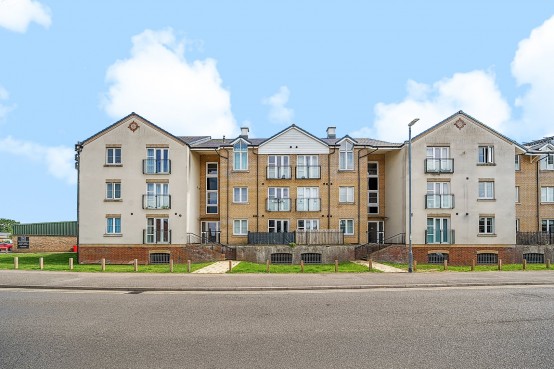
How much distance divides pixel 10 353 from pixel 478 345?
28.3ft

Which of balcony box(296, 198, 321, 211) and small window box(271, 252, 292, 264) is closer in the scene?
small window box(271, 252, 292, 264)

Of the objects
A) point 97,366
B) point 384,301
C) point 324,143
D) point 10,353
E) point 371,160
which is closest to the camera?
point 97,366

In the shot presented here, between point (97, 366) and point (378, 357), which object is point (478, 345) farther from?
point (97, 366)

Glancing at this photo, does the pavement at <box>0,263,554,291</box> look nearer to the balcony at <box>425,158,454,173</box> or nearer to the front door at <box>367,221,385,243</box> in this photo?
the balcony at <box>425,158,454,173</box>

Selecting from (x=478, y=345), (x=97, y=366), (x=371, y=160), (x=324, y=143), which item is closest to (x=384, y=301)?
(x=478, y=345)

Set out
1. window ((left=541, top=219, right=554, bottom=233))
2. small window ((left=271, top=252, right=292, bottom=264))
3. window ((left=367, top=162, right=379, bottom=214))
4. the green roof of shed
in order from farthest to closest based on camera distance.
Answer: the green roof of shed
window ((left=367, top=162, right=379, bottom=214))
window ((left=541, top=219, right=554, bottom=233))
small window ((left=271, top=252, right=292, bottom=264))

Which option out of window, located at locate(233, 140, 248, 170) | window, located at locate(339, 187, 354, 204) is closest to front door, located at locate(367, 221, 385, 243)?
window, located at locate(339, 187, 354, 204)

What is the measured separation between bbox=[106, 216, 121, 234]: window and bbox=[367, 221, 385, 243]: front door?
21.1 meters

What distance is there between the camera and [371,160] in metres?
36.1

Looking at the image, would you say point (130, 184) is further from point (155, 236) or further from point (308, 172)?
point (308, 172)

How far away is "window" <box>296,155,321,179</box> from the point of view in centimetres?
3322

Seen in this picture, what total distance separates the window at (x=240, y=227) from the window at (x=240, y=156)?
4497 millimetres

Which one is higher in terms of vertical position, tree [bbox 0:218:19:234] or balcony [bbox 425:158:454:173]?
balcony [bbox 425:158:454:173]

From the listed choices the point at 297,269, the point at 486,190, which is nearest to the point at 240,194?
the point at 297,269
